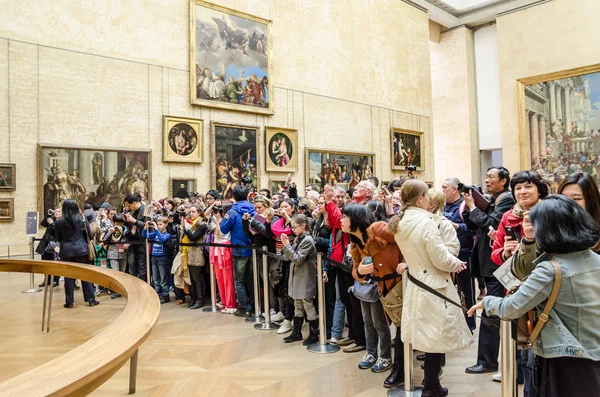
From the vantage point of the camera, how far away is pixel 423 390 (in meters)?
3.53

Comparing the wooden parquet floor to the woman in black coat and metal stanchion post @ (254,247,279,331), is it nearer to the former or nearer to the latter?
metal stanchion post @ (254,247,279,331)

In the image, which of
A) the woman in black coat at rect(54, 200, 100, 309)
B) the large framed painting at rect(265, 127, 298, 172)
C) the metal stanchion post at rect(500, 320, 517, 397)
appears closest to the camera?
the metal stanchion post at rect(500, 320, 517, 397)

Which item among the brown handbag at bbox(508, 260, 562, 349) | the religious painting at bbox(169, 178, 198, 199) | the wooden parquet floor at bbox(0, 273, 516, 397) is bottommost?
the wooden parquet floor at bbox(0, 273, 516, 397)

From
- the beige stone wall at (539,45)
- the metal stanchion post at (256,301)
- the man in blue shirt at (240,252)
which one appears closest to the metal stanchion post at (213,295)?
the man in blue shirt at (240,252)

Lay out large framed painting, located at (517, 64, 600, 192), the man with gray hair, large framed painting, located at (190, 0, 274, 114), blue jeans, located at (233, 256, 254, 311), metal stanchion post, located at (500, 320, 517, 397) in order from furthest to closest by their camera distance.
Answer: large framed painting, located at (517, 64, 600, 192)
large framed painting, located at (190, 0, 274, 114)
blue jeans, located at (233, 256, 254, 311)
the man with gray hair
metal stanchion post, located at (500, 320, 517, 397)

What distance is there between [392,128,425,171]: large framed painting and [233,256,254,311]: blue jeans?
13.3m

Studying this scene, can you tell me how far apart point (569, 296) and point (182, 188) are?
11785mm

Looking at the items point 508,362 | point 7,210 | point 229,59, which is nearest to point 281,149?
point 229,59

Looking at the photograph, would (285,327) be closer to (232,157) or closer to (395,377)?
(395,377)

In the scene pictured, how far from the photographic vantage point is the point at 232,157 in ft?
45.4

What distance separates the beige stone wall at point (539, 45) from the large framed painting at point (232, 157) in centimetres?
1246

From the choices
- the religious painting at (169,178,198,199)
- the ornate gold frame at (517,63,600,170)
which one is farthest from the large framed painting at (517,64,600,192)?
the religious painting at (169,178,198,199)

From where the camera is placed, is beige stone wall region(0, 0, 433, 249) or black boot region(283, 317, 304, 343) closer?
Result: black boot region(283, 317, 304, 343)

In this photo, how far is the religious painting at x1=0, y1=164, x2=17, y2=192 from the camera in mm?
10156
